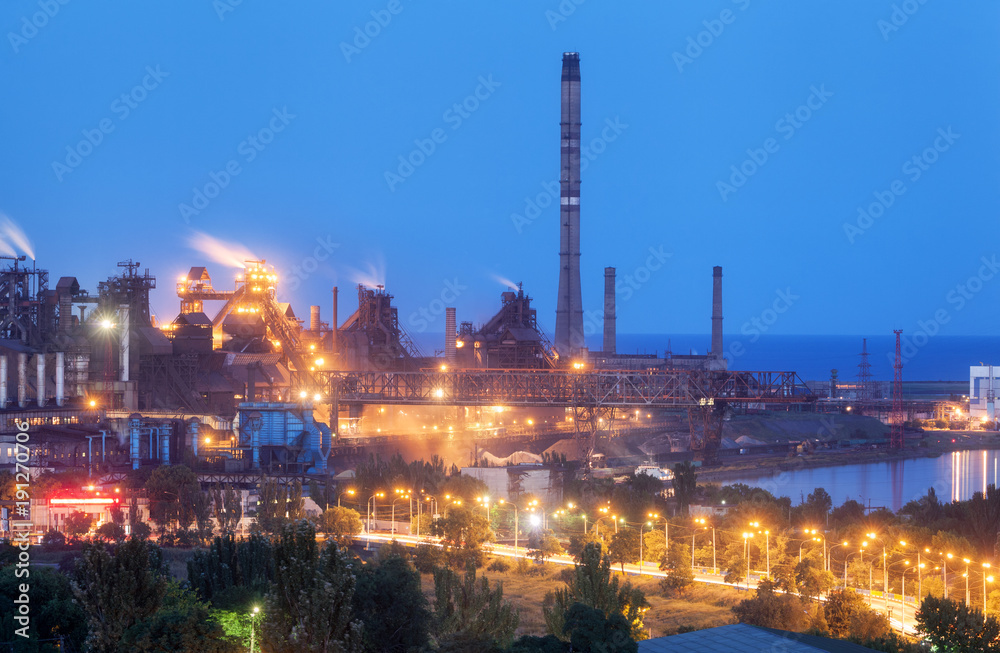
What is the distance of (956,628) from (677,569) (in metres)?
12.1

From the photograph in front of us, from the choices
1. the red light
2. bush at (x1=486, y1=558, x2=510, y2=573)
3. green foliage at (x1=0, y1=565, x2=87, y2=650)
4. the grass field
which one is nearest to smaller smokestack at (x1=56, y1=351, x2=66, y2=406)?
the red light

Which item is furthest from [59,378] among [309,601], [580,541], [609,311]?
[609,311]

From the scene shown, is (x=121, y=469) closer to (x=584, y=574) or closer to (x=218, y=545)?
(x=218, y=545)

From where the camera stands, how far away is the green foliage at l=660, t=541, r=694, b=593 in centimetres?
3384

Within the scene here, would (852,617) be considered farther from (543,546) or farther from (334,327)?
(334,327)

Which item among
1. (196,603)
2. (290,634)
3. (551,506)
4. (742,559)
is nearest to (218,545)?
(196,603)

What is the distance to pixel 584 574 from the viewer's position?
25266mm

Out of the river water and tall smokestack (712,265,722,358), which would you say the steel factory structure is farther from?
tall smokestack (712,265,722,358)

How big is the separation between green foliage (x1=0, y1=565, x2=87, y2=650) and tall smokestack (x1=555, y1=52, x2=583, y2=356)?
2445 inches

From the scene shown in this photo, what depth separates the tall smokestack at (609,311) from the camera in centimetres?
10356

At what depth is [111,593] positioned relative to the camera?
20.0 meters

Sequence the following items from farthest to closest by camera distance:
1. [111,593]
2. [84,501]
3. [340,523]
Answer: [84,501]
[340,523]
[111,593]

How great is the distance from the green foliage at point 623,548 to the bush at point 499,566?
3.67m

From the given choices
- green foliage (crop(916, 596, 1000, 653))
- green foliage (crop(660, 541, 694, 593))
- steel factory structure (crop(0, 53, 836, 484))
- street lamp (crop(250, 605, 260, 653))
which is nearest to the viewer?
street lamp (crop(250, 605, 260, 653))
